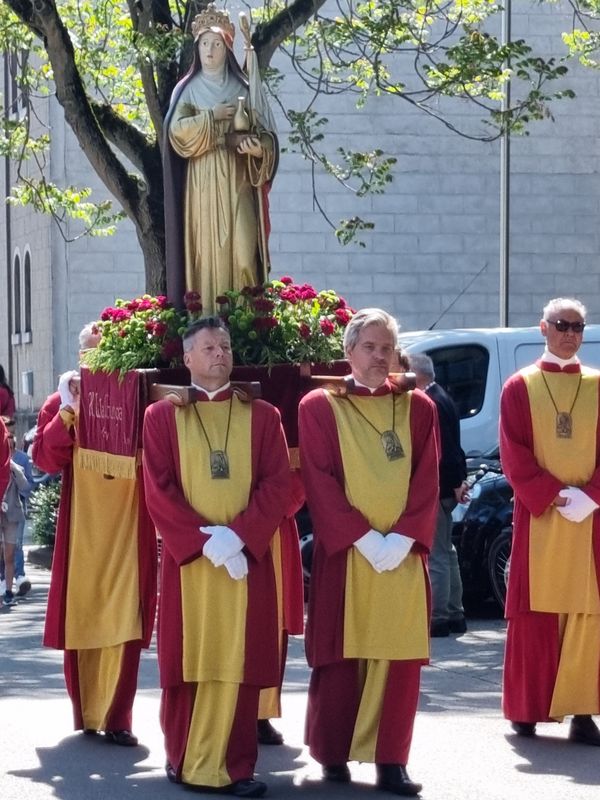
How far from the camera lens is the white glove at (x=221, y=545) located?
688 centimetres

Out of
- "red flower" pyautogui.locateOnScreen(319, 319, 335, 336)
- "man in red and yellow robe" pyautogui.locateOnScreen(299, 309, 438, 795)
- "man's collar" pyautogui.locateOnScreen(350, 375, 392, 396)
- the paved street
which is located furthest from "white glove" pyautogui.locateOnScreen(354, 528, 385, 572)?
"red flower" pyautogui.locateOnScreen(319, 319, 335, 336)

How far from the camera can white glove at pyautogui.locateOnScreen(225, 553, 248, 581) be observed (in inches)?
272

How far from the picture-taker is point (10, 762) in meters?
7.64

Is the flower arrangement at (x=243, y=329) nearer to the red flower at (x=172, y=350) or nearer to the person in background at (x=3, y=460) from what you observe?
the red flower at (x=172, y=350)

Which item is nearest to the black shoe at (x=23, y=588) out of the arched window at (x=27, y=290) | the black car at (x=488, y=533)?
the black car at (x=488, y=533)

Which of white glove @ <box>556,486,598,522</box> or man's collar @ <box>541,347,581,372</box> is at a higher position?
man's collar @ <box>541,347,581,372</box>

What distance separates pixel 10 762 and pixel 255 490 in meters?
1.72

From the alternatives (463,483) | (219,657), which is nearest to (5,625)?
(463,483)

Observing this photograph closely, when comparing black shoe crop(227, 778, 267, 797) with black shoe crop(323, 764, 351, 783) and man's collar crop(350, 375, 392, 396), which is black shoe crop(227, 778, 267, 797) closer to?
black shoe crop(323, 764, 351, 783)

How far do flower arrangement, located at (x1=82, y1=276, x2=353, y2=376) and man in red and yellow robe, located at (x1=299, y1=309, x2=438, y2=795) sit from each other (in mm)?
864

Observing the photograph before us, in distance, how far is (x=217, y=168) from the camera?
8.24 meters

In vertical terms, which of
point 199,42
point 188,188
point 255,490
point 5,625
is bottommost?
point 5,625

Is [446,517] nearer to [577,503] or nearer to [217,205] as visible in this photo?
[577,503]

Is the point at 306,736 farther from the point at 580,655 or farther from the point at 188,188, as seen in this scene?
the point at 188,188
